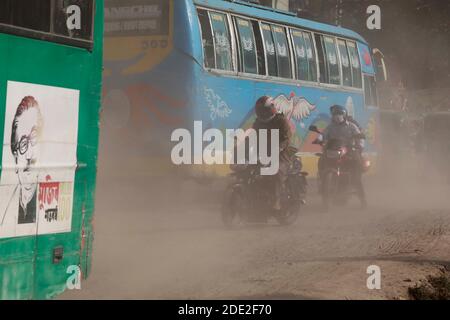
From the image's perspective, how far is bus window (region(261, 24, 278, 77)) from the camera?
57.8 feet

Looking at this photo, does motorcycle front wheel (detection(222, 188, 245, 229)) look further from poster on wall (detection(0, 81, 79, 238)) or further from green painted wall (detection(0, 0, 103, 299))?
poster on wall (detection(0, 81, 79, 238))

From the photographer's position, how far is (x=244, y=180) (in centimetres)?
1293

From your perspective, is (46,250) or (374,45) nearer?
(46,250)

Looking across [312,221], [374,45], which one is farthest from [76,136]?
[374,45]

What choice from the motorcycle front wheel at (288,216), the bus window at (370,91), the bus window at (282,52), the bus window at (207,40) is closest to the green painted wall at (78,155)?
the motorcycle front wheel at (288,216)

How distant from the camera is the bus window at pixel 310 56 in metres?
19.2

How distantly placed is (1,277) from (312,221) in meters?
8.87

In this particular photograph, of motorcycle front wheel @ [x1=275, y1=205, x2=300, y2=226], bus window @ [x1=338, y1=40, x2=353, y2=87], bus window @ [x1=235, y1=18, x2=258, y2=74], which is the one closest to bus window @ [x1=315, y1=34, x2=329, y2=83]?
bus window @ [x1=338, y1=40, x2=353, y2=87]

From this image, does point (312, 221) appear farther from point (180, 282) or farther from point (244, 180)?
point (180, 282)

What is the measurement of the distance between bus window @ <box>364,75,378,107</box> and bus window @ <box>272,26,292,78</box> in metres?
4.40

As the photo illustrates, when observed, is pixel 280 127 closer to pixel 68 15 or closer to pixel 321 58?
pixel 68 15

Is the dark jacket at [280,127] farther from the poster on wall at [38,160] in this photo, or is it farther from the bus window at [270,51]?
the poster on wall at [38,160]

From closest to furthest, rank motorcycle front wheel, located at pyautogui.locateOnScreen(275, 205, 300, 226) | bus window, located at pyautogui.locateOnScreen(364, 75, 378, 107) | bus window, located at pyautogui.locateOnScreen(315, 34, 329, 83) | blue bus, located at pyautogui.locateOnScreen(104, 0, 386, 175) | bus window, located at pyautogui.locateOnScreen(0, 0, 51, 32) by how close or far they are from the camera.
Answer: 1. bus window, located at pyautogui.locateOnScreen(0, 0, 51, 32)
2. motorcycle front wheel, located at pyautogui.locateOnScreen(275, 205, 300, 226)
3. blue bus, located at pyautogui.locateOnScreen(104, 0, 386, 175)
4. bus window, located at pyautogui.locateOnScreen(315, 34, 329, 83)
5. bus window, located at pyautogui.locateOnScreen(364, 75, 378, 107)
